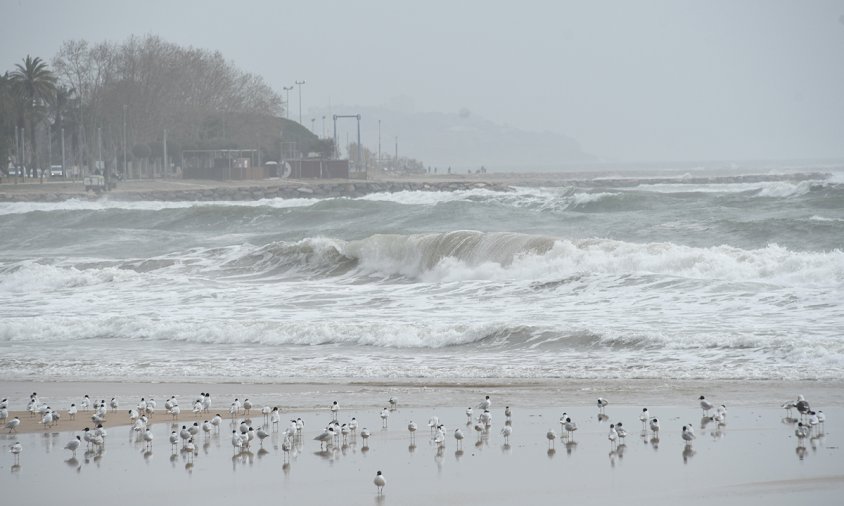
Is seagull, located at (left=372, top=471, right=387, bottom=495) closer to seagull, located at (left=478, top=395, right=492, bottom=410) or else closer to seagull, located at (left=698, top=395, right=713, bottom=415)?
seagull, located at (left=478, top=395, right=492, bottom=410)

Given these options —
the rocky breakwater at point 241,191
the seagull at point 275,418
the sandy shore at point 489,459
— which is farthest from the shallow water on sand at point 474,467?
the rocky breakwater at point 241,191

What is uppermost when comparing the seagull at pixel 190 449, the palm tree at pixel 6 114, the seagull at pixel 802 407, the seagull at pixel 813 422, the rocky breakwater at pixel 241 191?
the palm tree at pixel 6 114

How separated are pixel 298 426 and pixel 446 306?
33.3 ft

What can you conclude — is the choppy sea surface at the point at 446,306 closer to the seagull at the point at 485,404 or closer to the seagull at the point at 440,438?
the seagull at the point at 485,404

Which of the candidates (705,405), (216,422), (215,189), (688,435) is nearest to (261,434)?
(216,422)

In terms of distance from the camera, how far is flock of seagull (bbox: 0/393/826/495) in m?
10.9

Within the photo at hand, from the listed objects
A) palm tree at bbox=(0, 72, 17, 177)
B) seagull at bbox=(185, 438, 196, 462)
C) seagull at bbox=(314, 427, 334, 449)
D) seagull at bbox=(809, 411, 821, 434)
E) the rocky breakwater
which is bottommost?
seagull at bbox=(185, 438, 196, 462)

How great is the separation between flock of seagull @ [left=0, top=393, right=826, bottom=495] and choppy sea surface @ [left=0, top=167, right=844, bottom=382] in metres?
2.68

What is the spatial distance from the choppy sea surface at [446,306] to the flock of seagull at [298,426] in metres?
2.68

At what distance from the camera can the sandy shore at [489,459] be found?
9.27 metres

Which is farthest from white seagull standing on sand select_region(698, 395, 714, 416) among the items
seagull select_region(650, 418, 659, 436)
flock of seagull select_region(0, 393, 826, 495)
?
seagull select_region(650, 418, 659, 436)

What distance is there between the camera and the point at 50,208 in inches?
2395

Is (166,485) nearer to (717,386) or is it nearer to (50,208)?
(717,386)

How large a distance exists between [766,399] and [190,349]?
30.9 feet
